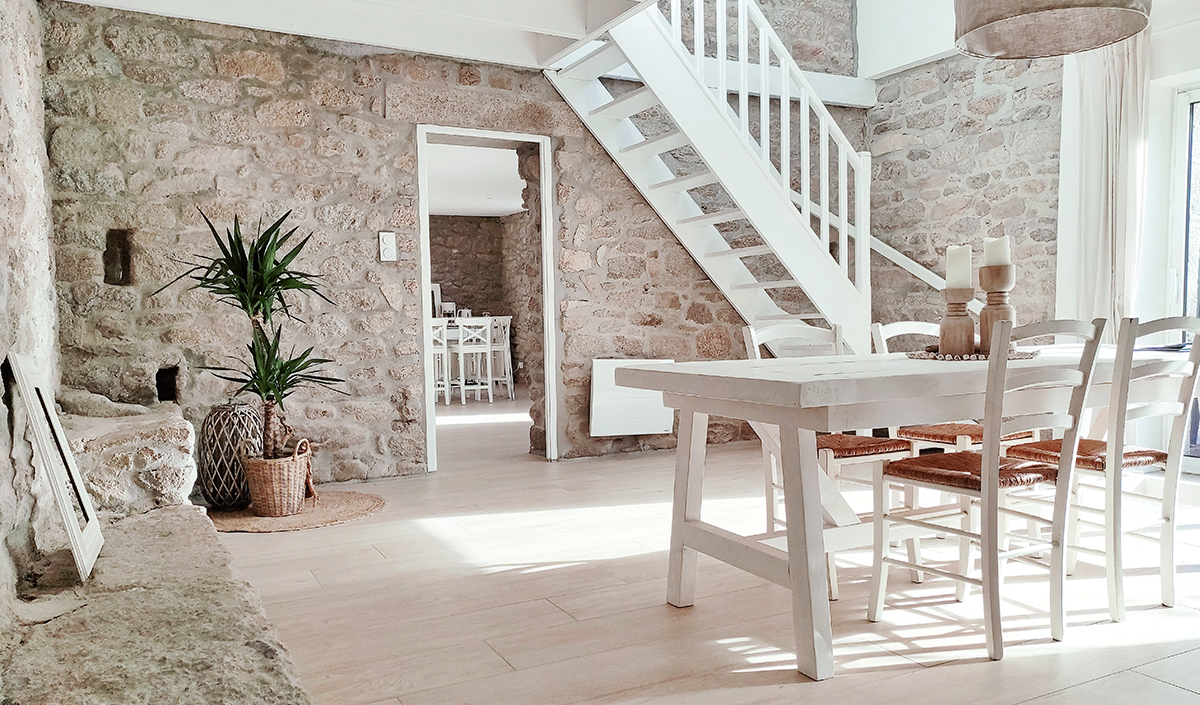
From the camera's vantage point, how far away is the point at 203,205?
14.2 feet

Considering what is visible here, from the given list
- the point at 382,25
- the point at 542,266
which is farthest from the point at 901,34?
the point at 382,25

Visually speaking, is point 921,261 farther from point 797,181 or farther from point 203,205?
point 203,205

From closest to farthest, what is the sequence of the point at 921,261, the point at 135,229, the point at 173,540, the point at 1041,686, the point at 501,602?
the point at 1041,686 → the point at 173,540 → the point at 501,602 → the point at 135,229 → the point at 921,261

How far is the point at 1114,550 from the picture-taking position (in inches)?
92.1

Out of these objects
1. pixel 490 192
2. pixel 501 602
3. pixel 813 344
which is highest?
pixel 490 192

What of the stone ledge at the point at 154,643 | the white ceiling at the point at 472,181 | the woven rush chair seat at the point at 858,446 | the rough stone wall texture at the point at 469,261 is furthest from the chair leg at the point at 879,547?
the rough stone wall texture at the point at 469,261

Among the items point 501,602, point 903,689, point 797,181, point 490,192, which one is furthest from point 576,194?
point 490,192

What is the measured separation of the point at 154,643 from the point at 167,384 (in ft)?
10.3

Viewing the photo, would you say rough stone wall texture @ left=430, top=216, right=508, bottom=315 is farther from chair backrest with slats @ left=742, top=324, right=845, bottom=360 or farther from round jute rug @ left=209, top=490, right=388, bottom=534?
chair backrest with slats @ left=742, top=324, right=845, bottom=360

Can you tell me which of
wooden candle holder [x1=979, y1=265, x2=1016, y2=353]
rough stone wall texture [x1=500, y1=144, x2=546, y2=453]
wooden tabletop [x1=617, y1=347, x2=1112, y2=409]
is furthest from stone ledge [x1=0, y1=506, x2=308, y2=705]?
rough stone wall texture [x1=500, y1=144, x2=546, y2=453]

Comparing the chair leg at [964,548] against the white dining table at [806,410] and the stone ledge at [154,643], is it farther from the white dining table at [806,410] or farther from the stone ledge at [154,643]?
the stone ledge at [154,643]

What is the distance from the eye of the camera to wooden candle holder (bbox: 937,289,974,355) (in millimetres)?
2506

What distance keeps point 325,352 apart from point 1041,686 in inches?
148

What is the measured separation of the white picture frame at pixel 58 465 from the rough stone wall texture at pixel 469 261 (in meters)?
9.62
